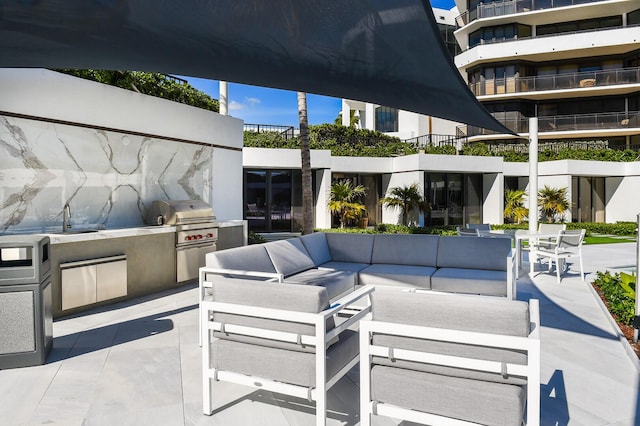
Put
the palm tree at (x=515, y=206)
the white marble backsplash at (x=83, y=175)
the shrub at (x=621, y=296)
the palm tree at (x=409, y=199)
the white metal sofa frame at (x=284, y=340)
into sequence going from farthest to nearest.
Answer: the palm tree at (x=515, y=206) → the palm tree at (x=409, y=199) → the white marble backsplash at (x=83, y=175) → the shrub at (x=621, y=296) → the white metal sofa frame at (x=284, y=340)

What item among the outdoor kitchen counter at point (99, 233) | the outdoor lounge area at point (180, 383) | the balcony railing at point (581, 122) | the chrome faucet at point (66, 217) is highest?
the balcony railing at point (581, 122)

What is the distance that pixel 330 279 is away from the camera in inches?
204

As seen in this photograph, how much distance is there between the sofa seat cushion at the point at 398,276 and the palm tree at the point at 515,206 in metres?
13.6

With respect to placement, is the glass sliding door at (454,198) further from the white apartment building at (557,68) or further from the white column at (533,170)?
the white column at (533,170)

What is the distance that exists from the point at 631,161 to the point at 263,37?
23.7 meters

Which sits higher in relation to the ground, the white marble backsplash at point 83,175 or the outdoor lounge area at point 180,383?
the white marble backsplash at point 83,175

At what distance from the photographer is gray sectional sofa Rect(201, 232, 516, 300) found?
5.03 metres

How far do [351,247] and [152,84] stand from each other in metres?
4.40

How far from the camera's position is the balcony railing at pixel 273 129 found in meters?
18.4

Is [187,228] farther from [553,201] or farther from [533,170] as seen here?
[553,201]

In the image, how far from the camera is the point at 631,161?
20016 millimetres

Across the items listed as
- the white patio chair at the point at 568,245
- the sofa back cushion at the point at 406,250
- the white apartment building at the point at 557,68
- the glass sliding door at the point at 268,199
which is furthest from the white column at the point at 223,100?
the white apartment building at the point at 557,68

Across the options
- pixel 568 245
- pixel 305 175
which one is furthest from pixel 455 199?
pixel 568 245

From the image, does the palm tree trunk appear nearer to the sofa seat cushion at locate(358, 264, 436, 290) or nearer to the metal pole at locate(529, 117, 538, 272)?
the sofa seat cushion at locate(358, 264, 436, 290)
